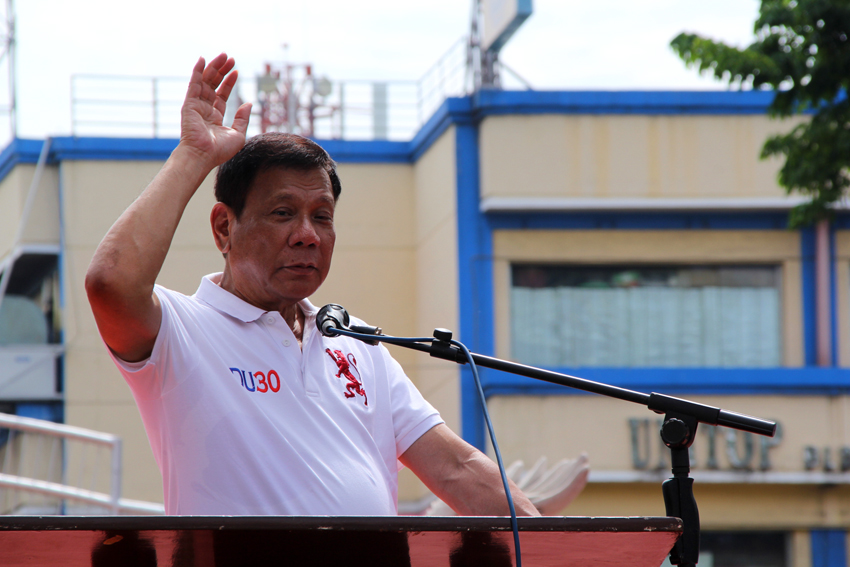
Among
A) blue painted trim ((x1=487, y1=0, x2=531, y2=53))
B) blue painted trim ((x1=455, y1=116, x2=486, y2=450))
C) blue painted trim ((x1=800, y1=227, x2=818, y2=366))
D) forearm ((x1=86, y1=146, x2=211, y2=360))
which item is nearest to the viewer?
forearm ((x1=86, y1=146, x2=211, y2=360))

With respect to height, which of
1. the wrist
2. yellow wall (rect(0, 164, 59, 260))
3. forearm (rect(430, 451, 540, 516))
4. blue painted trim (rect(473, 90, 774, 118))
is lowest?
forearm (rect(430, 451, 540, 516))

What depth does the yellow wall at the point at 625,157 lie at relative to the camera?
15.2 metres

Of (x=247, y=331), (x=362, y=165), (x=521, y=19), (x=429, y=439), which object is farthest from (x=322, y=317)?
(x=362, y=165)

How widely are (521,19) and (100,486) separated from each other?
27.3ft

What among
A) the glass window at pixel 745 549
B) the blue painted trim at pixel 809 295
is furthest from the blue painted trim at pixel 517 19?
the glass window at pixel 745 549

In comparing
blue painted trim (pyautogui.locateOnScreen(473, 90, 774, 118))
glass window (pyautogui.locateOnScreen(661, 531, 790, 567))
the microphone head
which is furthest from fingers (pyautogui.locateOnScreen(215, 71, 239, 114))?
glass window (pyautogui.locateOnScreen(661, 531, 790, 567))

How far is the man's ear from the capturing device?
3.03 m

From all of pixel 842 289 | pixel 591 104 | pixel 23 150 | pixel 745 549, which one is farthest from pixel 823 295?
pixel 23 150

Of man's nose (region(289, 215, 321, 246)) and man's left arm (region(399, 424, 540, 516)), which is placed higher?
man's nose (region(289, 215, 321, 246))

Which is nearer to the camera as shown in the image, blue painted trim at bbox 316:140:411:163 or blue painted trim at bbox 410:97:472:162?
blue painted trim at bbox 410:97:472:162

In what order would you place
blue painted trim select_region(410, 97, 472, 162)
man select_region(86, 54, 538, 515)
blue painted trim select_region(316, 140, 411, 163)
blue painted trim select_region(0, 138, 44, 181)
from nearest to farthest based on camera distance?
man select_region(86, 54, 538, 515) → blue painted trim select_region(410, 97, 472, 162) → blue painted trim select_region(0, 138, 44, 181) → blue painted trim select_region(316, 140, 411, 163)

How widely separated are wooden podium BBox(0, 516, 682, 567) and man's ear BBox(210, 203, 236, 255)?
1.21m

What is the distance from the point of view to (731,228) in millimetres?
15477

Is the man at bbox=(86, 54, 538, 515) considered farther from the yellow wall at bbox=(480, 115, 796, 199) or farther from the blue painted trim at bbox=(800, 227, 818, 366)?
the blue painted trim at bbox=(800, 227, 818, 366)
